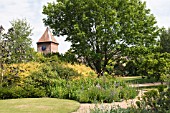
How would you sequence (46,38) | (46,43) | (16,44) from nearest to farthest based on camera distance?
1. (16,44)
2. (46,43)
3. (46,38)

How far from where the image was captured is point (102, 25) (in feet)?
78.1

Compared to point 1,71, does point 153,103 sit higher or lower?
lower

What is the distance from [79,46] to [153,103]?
20.8 meters

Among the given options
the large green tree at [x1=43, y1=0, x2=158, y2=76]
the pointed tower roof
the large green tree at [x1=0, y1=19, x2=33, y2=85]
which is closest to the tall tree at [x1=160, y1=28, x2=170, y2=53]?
the large green tree at [x1=43, y1=0, x2=158, y2=76]

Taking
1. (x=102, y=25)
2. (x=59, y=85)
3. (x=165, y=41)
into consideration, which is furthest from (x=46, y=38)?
(x=59, y=85)

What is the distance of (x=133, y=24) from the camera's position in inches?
979

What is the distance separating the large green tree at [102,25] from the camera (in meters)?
24.3

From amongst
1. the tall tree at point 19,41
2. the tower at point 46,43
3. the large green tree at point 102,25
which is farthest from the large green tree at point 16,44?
the tower at point 46,43

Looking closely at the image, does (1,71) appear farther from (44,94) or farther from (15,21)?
(15,21)

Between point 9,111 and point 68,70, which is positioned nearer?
point 9,111

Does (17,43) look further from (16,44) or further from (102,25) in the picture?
(102,25)

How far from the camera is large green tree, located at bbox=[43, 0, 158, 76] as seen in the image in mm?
24281

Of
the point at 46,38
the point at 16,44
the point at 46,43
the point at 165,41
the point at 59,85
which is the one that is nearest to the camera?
the point at 59,85

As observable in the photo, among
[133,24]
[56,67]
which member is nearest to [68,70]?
[56,67]
